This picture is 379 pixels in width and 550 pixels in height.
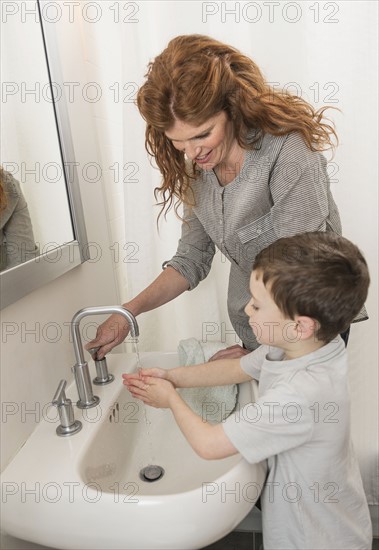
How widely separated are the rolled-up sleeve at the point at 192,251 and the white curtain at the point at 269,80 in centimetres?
16

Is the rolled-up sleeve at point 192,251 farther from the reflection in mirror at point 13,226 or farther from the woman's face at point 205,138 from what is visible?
the reflection in mirror at point 13,226

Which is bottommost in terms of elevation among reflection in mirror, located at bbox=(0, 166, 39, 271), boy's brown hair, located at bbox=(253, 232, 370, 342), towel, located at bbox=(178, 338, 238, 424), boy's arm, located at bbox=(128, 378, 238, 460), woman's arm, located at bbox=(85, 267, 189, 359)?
towel, located at bbox=(178, 338, 238, 424)

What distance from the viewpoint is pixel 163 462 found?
39.3 inches

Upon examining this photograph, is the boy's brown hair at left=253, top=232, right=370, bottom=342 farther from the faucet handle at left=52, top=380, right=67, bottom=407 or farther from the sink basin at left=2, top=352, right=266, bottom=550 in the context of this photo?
the faucet handle at left=52, top=380, right=67, bottom=407

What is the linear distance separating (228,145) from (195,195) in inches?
6.2

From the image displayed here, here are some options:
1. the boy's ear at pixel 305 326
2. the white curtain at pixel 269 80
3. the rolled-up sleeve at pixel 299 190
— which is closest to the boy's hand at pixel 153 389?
the boy's ear at pixel 305 326

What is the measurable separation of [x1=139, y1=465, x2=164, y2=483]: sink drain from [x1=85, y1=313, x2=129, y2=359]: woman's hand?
0.25m

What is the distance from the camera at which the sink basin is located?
0.68 metres

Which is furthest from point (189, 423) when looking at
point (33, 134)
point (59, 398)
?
point (33, 134)

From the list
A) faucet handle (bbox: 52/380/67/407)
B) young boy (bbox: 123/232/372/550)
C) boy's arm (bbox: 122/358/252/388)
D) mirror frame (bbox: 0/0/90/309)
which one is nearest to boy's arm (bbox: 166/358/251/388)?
boy's arm (bbox: 122/358/252/388)

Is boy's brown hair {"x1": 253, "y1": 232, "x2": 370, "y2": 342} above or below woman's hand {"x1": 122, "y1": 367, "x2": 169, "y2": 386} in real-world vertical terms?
above

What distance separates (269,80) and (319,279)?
70cm

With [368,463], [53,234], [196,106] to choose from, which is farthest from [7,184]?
[368,463]

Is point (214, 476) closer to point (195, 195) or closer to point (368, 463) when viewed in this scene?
point (195, 195)
